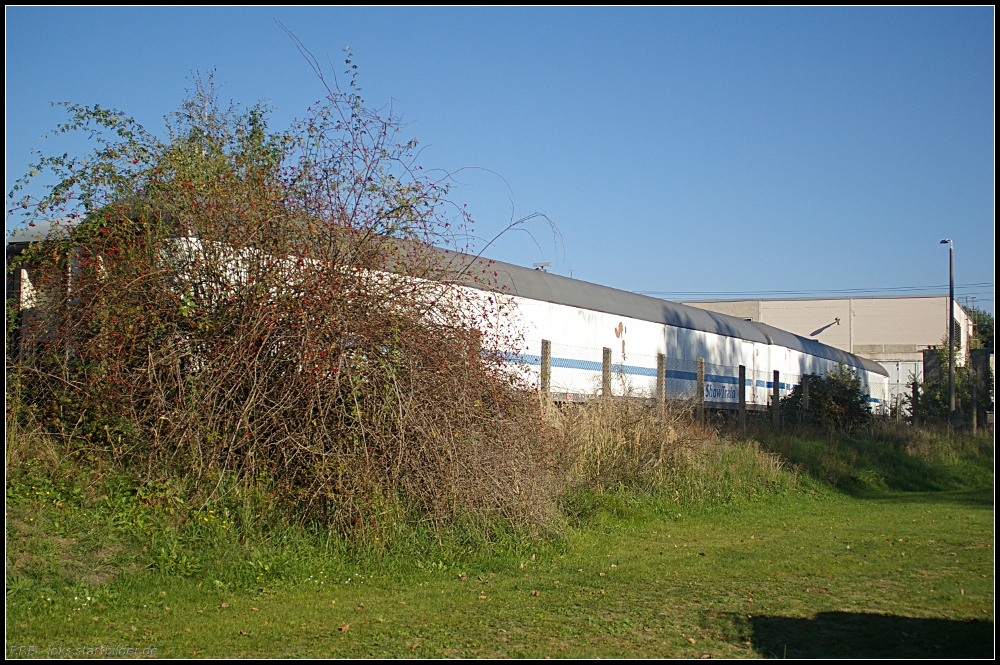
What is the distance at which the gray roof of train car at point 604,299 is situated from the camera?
13.9 metres

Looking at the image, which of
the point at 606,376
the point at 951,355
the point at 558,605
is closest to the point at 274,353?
the point at 558,605

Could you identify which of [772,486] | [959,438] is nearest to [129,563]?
[772,486]

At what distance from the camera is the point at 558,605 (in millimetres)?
6312

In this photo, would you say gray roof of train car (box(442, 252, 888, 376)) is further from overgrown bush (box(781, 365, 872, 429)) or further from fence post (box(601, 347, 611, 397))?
overgrown bush (box(781, 365, 872, 429))

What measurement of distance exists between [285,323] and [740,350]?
18.4 meters

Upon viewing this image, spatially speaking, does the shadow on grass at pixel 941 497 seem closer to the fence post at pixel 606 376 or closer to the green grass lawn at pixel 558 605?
the fence post at pixel 606 376

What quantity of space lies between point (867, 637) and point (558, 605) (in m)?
2.07

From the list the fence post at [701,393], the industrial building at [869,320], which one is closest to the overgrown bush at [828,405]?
the fence post at [701,393]

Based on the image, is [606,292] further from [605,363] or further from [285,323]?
[285,323]

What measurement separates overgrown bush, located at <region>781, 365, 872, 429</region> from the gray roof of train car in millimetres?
2744

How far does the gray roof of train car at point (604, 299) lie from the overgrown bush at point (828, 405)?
2744 mm

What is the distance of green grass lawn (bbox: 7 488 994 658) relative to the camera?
5.27 meters

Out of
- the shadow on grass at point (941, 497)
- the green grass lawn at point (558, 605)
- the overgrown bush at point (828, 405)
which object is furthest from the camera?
the overgrown bush at point (828, 405)

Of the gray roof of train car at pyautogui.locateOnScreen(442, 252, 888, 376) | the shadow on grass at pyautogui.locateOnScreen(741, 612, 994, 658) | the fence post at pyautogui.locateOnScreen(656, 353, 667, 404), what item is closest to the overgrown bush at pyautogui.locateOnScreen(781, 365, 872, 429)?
the gray roof of train car at pyautogui.locateOnScreen(442, 252, 888, 376)
